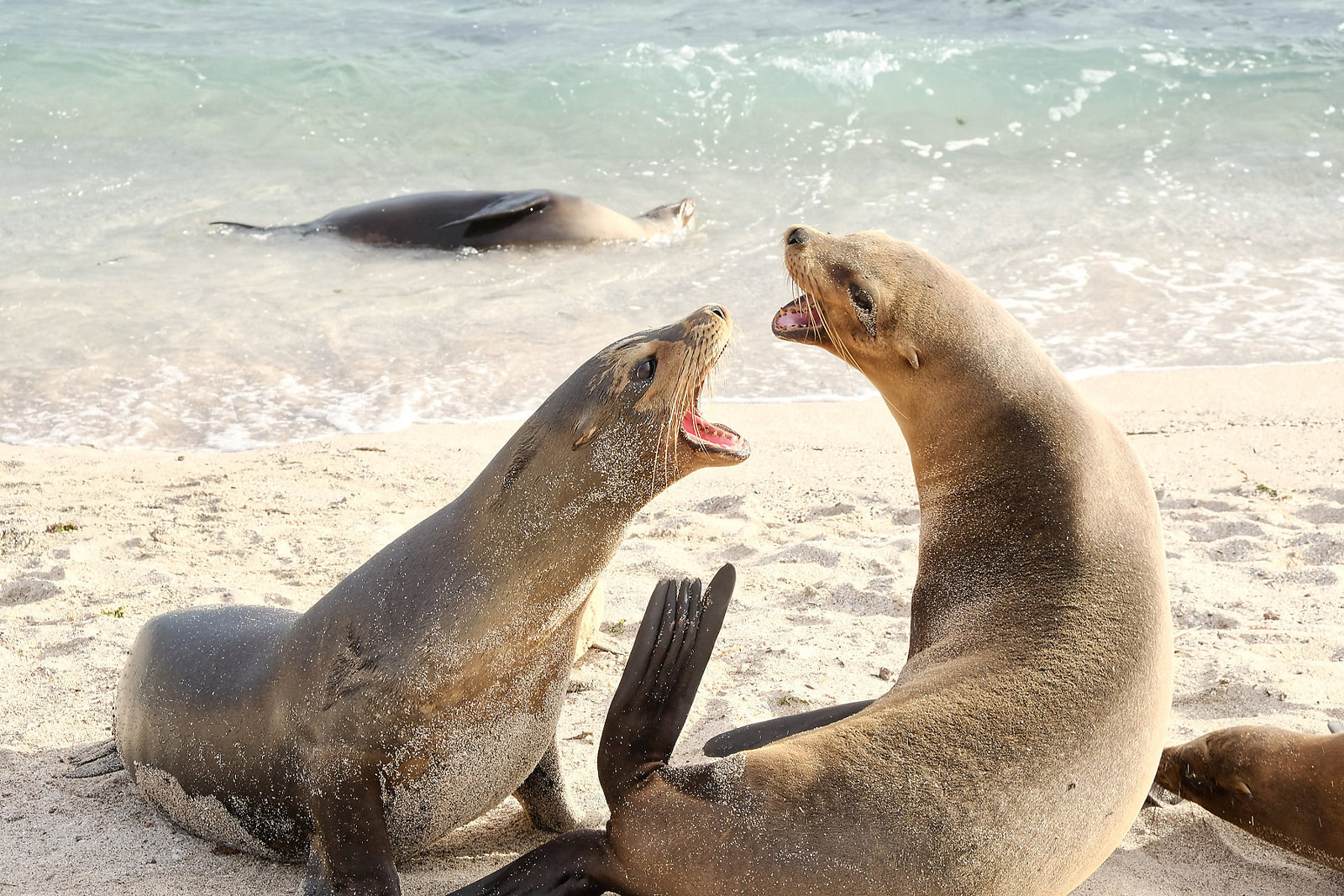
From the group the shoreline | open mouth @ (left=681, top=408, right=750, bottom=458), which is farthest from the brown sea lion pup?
the shoreline

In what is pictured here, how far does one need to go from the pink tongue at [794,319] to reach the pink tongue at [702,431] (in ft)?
2.69

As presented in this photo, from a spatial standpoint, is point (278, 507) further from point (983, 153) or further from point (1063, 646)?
point (983, 153)

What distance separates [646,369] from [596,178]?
11.0 metres

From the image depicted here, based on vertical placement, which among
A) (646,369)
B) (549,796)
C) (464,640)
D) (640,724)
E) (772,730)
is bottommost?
(549,796)

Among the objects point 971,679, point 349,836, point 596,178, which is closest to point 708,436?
point 971,679

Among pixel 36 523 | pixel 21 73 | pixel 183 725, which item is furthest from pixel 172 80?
pixel 183 725

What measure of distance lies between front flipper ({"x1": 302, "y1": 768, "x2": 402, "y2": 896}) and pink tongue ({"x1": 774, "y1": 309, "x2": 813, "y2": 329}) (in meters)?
→ 1.79

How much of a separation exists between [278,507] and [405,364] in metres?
2.45

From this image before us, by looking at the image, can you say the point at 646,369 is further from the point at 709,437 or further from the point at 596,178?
the point at 596,178

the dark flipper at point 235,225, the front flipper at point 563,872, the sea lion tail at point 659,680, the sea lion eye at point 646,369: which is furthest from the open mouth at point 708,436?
the dark flipper at point 235,225

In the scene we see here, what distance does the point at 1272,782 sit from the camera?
366 centimetres

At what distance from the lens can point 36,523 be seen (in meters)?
5.68

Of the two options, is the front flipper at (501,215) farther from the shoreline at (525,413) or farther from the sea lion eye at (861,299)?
the sea lion eye at (861,299)

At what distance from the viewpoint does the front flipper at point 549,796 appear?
365cm
